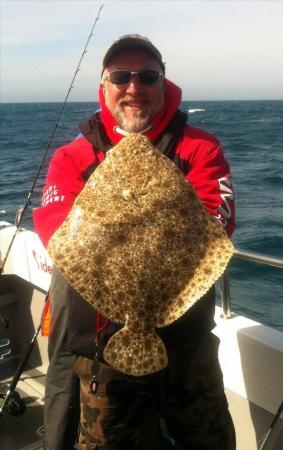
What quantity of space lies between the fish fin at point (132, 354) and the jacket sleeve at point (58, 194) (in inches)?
23.7

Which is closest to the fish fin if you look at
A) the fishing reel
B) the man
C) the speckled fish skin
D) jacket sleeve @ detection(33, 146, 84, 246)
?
the speckled fish skin

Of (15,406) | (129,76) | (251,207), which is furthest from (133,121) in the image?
(251,207)

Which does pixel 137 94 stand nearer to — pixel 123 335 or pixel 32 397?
pixel 123 335

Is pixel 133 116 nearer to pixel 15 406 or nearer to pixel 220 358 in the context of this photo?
pixel 220 358

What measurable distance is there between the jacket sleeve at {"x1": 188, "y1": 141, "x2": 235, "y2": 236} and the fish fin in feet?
2.29

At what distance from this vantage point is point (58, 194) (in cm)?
253

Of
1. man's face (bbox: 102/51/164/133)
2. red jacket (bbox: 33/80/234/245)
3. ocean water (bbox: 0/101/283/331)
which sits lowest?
ocean water (bbox: 0/101/283/331)

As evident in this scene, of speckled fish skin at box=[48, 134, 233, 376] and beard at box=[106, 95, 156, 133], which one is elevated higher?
beard at box=[106, 95, 156, 133]

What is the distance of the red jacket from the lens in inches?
96.7

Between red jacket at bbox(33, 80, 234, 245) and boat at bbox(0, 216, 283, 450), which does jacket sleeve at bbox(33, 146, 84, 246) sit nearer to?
red jacket at bbox(33, 80, 234, 245)

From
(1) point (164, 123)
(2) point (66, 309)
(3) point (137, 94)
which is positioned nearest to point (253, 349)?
(2) point (66, 309)

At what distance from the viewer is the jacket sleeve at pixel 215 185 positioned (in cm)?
246

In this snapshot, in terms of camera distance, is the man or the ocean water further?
the ocean water

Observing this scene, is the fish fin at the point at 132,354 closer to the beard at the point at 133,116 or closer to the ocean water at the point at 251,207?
the beard at the point at 133,116
